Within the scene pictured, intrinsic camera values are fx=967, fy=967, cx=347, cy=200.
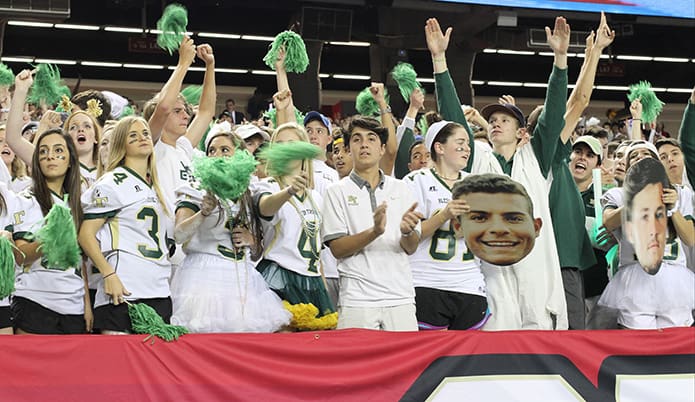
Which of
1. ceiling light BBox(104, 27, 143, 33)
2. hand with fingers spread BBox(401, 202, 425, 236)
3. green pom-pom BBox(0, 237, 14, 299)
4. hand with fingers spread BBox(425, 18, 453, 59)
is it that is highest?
ceiling light BBox(104, 27, 143, 33)

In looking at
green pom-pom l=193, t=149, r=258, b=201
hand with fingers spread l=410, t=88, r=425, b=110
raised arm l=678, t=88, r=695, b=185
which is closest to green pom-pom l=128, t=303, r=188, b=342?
green pom-pom l=193, t=149, r=258, b=201

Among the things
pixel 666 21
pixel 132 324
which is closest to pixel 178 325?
pixel 132 324

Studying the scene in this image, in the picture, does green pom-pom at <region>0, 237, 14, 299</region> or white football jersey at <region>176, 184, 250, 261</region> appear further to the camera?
white football jersey at <region>176, 184, 250, 261</region>

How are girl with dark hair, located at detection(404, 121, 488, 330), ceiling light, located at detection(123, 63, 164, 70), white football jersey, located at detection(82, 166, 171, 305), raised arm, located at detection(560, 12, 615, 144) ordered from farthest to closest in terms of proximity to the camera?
1. ceiling light, located at detection(123, 63, 164, 70)
2. raised arm, located at detection(560, 12, 615, 144)
3. girl with dark hair, located at detection(404, 121, 488, 330)
4. white football jersey, located at detection(82, 166, 171, 305)

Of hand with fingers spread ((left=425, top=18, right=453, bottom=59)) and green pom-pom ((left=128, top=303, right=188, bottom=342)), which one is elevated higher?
hand with fingers spread ((left=425, top=18, right=453, bottom=59))

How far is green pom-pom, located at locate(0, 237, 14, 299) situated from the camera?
3979 mm

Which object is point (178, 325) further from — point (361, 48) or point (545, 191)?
point (361, 48)

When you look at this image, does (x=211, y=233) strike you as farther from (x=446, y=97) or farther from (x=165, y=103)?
(x=446, y=97)

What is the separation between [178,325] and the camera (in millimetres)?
4434

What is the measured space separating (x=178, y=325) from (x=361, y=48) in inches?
669

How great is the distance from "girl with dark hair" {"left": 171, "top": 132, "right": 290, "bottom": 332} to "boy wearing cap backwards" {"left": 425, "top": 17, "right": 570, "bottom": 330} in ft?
4.41

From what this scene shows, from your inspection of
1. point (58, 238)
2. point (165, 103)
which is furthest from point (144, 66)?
point (58, 238)

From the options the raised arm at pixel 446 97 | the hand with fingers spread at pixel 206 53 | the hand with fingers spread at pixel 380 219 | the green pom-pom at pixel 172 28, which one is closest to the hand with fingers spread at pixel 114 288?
the hand with fingers spread at pixel 380 219

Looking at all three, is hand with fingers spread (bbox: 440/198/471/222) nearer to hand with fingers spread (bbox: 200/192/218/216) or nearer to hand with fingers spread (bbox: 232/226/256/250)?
hand with fingers spread (bbox: 232/226/256/250)
